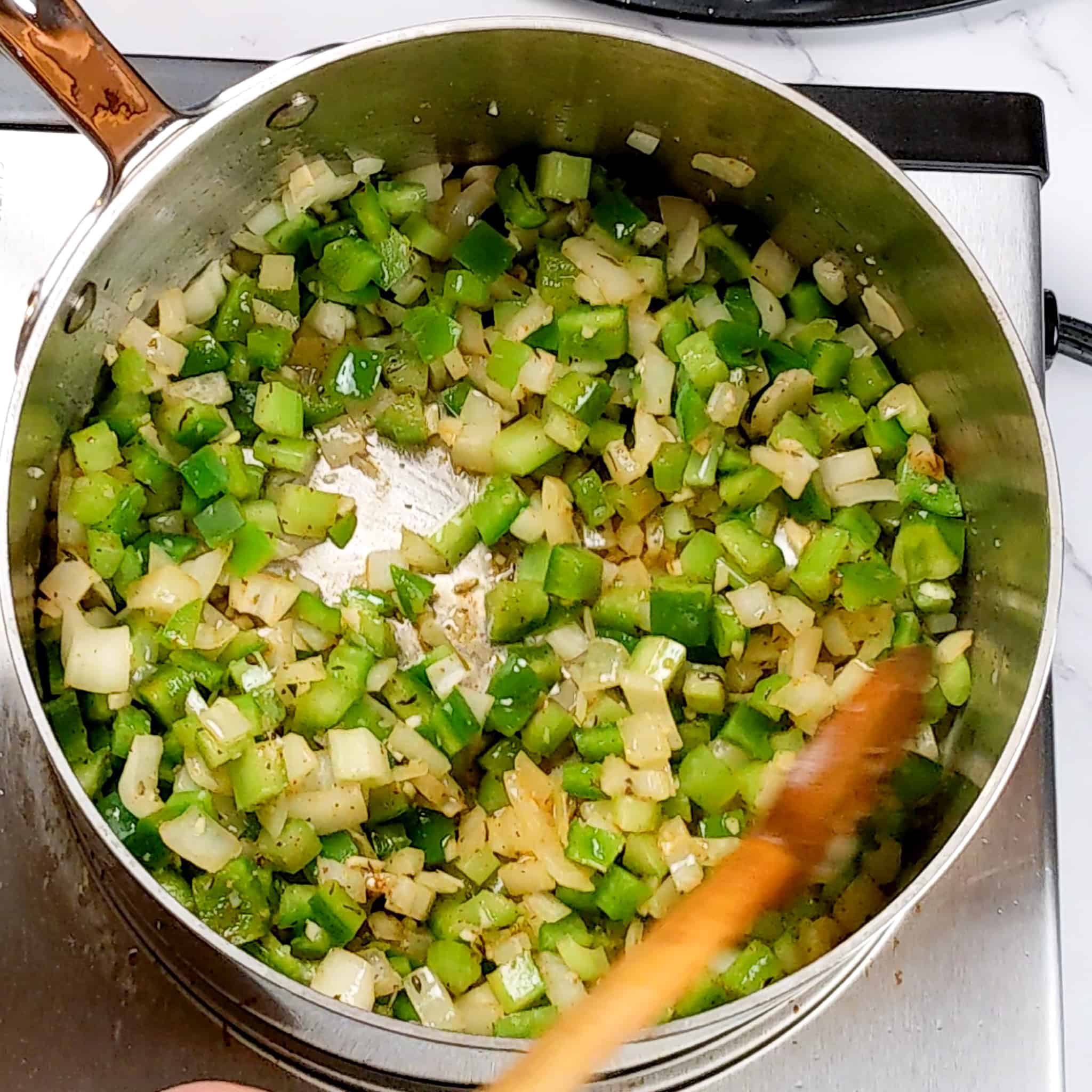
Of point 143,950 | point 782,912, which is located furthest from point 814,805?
point 143,950

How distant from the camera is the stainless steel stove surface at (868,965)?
92 cm

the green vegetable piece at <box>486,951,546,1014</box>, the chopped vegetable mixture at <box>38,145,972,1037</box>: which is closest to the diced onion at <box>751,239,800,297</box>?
the chopped vegetable mixture at <box>38,145,972,1037</box>

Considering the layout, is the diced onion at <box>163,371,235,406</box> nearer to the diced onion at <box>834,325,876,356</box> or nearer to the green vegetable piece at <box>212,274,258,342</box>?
the green vegetable piece at <box>212,274,258,342</box>

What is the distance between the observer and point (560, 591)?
3.34ft

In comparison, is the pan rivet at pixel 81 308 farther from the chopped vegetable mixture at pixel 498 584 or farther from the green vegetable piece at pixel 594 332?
the green vegetable piece at pixel 594 332

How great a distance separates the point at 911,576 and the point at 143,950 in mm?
598

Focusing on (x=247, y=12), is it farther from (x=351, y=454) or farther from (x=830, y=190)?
(x=830, y=190)

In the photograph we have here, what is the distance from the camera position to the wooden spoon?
0.77m

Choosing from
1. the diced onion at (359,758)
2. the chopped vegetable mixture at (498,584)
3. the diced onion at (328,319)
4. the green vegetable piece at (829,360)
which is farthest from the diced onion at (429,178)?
the diced onion at (359,758)

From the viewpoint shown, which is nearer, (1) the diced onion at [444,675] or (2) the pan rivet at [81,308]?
(2) the pan rivet at [81,308]

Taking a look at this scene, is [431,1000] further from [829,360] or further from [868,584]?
[829,360]

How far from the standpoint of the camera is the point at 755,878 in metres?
0.87

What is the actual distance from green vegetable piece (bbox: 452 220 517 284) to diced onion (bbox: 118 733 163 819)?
41 cm

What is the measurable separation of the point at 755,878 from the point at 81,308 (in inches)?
22.6
